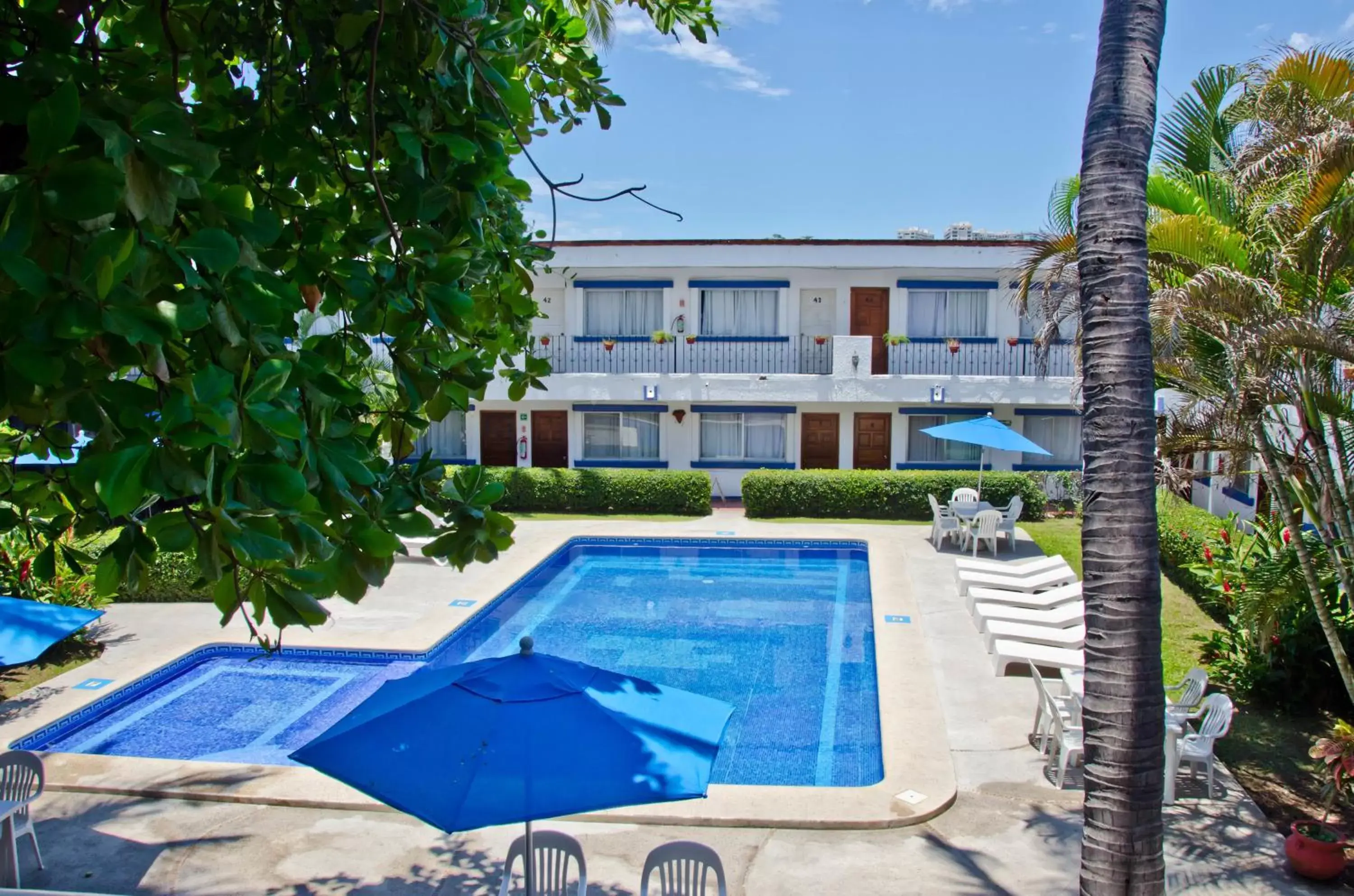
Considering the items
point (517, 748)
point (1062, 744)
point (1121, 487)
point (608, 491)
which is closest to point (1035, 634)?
point (1062, 744)

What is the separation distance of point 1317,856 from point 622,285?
22.1m

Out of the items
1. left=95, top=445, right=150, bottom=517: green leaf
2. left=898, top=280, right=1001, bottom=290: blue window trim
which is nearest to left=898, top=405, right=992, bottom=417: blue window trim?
left=898, top=280, right=1001, bottom=290: blue window trim

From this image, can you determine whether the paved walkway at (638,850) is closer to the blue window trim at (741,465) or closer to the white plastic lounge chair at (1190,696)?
the white plastic lounge chair at (1190,696)

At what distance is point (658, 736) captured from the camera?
5375 mm

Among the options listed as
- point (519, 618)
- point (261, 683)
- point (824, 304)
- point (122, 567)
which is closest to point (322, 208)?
point (122, 567)

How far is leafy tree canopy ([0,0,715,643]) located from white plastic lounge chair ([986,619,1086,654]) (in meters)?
8.56

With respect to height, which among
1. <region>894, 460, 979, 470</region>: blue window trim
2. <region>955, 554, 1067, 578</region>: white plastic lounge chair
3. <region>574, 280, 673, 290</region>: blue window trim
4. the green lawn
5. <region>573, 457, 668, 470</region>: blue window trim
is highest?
<region>574, 280, 673, 290</region>: blue window trim

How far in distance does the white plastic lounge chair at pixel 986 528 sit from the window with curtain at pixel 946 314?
8394 millimetres

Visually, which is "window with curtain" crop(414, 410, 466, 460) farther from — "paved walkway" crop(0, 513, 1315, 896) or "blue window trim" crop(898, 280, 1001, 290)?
"paved walkway" crop(0, 513, 1315, 896)

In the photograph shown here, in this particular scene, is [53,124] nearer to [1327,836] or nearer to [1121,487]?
[1121,487]

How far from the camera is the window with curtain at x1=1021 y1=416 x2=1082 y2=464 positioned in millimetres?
26188

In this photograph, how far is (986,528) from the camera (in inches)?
733

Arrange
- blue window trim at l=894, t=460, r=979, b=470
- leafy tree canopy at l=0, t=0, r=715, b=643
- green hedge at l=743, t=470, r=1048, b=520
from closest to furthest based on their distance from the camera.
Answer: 1. leafy tree canopy at l=0, t=0, r=715, b=643
2. green hedge at l=743, t=470, r=1048, b=520
3. blue window trim at l=894, t=460, r=979, b=470

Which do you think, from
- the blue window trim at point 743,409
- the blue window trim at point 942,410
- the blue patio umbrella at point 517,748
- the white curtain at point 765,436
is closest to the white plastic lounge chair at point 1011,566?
the blue window trim at point 942,410
